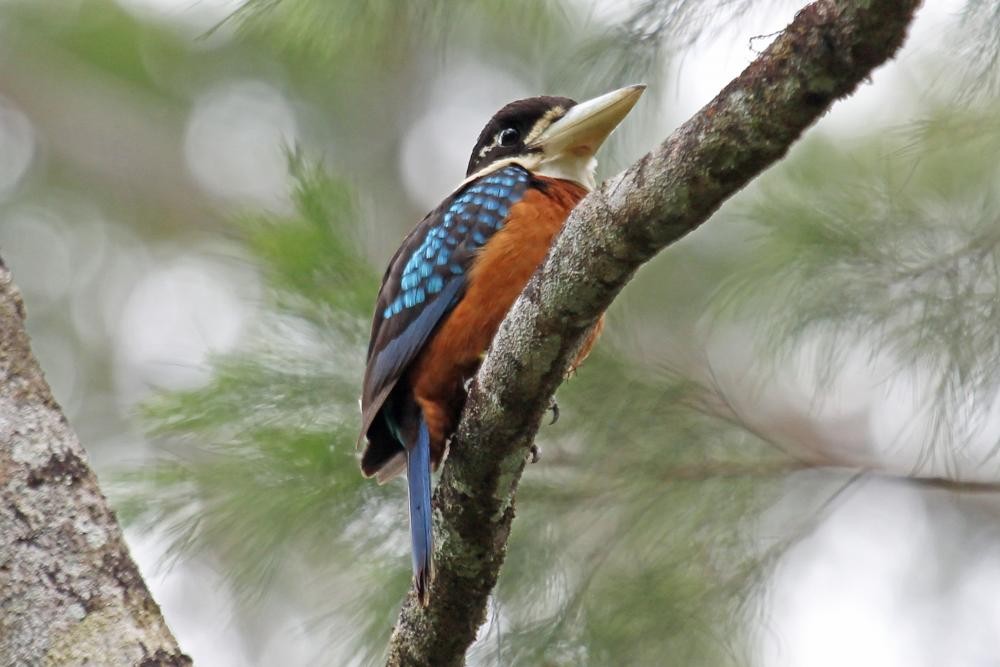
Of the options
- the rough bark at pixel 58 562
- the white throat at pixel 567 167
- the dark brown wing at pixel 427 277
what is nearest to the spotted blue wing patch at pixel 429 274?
the dark brown wing at pixel 427 277

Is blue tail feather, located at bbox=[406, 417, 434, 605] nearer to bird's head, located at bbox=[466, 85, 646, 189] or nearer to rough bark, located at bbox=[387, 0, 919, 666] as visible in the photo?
rough bark, located at bbox=[387, 0, 919, 666]

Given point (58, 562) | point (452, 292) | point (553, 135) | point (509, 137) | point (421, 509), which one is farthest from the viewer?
point (509, 137)

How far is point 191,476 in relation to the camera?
3564 millimetres

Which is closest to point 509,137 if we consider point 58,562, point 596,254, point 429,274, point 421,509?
point 429,274

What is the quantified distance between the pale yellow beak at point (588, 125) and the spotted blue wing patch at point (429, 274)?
130 millimetres

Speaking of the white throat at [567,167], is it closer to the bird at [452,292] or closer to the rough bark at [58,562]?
the bird at [452,292]

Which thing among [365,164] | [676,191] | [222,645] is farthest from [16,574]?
[365,164]

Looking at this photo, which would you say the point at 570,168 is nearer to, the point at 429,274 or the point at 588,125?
the point at 588,125

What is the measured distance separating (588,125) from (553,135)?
19 cm

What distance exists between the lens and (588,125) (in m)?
3.40

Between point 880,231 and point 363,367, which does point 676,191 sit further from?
point 363,367

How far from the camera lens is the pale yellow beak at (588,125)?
3.17m

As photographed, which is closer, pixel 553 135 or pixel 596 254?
pixel 596 254

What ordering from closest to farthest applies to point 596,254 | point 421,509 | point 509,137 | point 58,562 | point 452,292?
point 596,254 → point 58,562 → point 421,509 → point 452,292 → point 509,137
